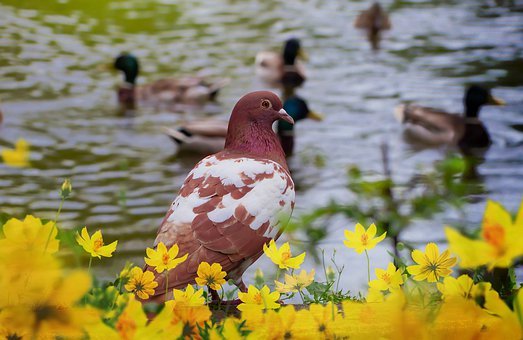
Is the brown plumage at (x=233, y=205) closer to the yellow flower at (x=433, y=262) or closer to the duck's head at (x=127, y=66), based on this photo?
the yellow flower at (x=433, y=262)

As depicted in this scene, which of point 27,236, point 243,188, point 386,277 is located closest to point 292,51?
point 243,188

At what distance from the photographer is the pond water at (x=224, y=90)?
7.94 meters

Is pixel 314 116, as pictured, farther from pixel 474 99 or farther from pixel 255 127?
pixel 255 127

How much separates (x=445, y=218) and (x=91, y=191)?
9.20 ft

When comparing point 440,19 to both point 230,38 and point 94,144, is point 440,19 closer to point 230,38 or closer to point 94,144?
point 230,38

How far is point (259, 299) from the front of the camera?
91.7 inches

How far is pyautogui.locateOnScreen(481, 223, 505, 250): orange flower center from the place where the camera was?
1.32 m

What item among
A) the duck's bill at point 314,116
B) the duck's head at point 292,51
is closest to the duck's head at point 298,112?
the duck's bill at point 314,116

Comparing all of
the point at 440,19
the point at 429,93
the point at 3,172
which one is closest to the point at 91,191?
the point at 3,172

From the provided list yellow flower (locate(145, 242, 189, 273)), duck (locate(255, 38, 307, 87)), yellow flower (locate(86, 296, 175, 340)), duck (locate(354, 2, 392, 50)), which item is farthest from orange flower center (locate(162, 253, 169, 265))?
duck (locate(354, 2, 392, 50))

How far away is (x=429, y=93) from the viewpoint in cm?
1188

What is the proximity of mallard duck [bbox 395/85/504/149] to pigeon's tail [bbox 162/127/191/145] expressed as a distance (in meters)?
2.15

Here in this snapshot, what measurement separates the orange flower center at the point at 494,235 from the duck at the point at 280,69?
11.7 meters

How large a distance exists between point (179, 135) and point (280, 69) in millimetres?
3613
